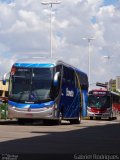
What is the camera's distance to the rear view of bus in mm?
56406

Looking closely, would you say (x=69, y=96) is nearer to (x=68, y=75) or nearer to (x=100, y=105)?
(x=68, y=75)

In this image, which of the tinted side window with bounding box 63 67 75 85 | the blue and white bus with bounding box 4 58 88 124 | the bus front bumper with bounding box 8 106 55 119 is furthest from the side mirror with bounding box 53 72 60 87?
the tinted side window with bounding box 63 67 75 85

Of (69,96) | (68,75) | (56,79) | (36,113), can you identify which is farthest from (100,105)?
(56,79)

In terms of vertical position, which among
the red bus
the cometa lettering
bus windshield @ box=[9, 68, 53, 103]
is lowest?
the red bus

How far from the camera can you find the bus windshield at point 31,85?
3066 centimetres

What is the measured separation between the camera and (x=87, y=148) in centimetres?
1612

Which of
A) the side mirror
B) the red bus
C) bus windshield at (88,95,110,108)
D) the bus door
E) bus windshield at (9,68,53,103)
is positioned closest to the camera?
the side mirror

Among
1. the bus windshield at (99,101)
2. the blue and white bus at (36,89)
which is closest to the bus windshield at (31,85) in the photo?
the blue and white bus at (36,89)

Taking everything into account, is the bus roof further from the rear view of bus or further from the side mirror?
the rear view of bus

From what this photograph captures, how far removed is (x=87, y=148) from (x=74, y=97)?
1936 cm

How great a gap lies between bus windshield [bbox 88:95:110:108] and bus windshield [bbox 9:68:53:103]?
2649 cm

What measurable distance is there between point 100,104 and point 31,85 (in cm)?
2682

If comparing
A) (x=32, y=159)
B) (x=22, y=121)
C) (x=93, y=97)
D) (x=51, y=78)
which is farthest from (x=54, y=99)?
(x=93, y=97)

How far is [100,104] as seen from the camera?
56938 mm
